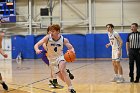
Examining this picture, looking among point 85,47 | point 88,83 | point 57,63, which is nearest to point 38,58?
point 85,47

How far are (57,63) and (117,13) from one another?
1697cm

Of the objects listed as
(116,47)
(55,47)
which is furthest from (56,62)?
(116,47)

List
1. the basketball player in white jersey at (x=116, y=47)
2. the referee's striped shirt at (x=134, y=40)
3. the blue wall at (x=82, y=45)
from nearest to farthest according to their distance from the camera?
the referee's striped shirt at (x=134, y=40)
the basketball player in white jersey at (x=116, y=47)
the blue wall at (x=82, y=45)

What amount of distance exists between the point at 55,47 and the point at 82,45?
15.5 meters

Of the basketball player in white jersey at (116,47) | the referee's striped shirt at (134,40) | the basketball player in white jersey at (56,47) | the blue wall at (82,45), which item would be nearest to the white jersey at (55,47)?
the basketball player in white jersey at (56,47)

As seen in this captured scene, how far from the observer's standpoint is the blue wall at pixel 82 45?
2314 cm

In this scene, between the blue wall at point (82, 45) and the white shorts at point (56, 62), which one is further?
the blue wall at point (82, 45)

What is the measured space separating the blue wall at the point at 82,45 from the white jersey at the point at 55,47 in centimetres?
1493

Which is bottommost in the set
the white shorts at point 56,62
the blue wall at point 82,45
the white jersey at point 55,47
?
the blue wall at point 82,45

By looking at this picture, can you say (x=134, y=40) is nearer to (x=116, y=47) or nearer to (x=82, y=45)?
(x=116, y=47)

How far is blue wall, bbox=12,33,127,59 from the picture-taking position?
75.9 ft

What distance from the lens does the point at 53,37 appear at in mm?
8094

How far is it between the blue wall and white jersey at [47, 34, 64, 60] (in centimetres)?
1493

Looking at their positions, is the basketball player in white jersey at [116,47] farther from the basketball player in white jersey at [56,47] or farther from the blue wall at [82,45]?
the blue wall at [82,45]
